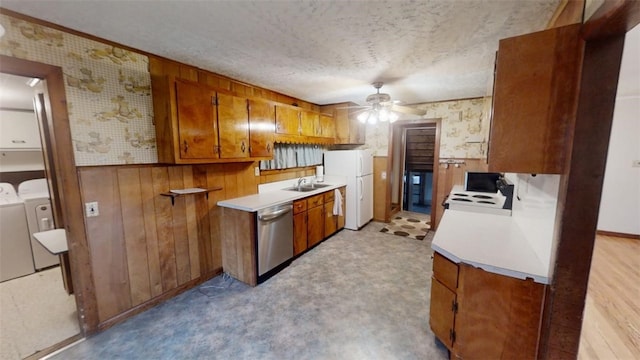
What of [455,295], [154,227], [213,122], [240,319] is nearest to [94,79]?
[213,122]

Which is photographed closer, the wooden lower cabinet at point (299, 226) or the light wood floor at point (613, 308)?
the light wood floor at point (613, 308)

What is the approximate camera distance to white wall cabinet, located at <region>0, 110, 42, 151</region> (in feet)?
10.4

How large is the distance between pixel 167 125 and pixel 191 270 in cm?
154

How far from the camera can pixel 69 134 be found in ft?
5.88

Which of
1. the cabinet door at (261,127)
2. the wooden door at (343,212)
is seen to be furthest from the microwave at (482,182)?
the cabinet door at (261,127)

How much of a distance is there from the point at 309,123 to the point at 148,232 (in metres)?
2.57

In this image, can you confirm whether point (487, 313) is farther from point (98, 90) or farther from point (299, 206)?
point (98, 90)

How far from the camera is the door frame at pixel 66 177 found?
65.0 inches

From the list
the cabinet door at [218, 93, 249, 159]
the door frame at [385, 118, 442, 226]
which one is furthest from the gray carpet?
the door frame at [385, 118, 442, 226]

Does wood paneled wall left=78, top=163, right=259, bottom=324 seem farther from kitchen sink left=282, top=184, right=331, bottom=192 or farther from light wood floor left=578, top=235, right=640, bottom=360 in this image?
light wood floor left=578, top=235, right=640, bottom=360

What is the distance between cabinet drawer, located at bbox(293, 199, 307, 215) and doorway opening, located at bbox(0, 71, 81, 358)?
7.31 ft

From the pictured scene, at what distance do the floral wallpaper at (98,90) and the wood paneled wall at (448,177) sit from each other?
4.24 metres

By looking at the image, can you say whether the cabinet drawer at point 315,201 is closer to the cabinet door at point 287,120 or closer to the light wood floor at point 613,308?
the cabinet door at point 287,120

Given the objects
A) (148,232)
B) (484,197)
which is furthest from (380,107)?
(148,232)
